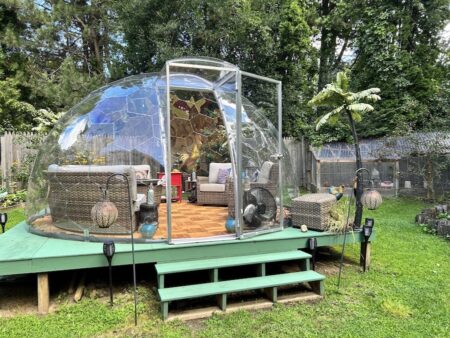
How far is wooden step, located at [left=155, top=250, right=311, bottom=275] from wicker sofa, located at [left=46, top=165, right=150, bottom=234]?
918mm

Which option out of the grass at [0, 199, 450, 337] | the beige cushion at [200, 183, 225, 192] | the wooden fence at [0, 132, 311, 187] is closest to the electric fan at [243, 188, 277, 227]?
the grass at [0, 199, 450, 337]

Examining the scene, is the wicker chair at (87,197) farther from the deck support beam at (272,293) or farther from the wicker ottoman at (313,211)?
the wicker ottoman at (313,211)

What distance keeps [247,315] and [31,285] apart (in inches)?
113

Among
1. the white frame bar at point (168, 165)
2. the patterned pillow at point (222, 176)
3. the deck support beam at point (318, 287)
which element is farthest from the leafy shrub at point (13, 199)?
the deck support beam at point (318, 287)

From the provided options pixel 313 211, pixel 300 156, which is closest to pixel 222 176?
pixel 313 211

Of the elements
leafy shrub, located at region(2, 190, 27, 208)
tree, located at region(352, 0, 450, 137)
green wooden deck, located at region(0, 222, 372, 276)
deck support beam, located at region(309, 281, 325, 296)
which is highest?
tree, located at region(352, 0, 450, 137)

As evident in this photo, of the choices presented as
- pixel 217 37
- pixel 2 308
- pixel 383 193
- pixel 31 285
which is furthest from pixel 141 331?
pixel 217 37

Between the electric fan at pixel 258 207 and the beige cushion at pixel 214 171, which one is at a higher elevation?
the beige cushion at pixel 214 171

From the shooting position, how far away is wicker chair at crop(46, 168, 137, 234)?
4.55m

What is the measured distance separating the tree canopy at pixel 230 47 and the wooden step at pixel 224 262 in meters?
8.19

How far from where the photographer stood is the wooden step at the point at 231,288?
11.7ft

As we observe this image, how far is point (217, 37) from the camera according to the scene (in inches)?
467

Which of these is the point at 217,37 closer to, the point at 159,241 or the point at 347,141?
the point at 347,141

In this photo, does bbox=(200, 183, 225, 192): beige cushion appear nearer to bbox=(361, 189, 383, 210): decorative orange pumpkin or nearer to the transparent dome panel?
the transparent dome panel
